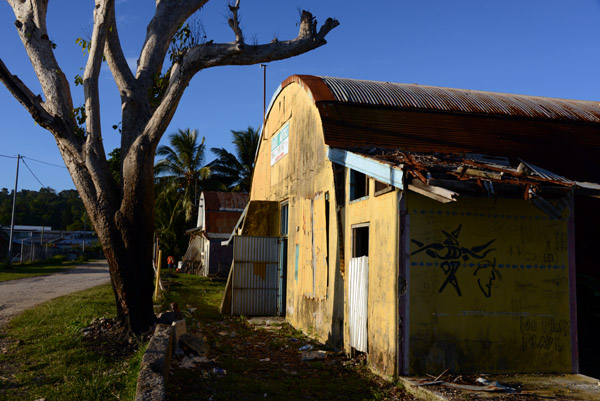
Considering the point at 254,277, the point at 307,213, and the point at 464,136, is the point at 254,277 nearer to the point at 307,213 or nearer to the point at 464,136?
the point at 307,213

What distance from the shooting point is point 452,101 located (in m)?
10.1

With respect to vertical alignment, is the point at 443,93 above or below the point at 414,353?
above

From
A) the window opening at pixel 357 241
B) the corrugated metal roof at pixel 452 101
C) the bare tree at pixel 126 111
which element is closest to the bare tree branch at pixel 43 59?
the bare tree at pixel 126 111

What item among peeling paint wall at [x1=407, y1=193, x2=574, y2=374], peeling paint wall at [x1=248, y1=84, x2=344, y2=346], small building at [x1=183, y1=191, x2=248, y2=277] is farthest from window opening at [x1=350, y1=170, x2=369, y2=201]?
small building at [x1=183, y1=191, x2=248, y2=277]

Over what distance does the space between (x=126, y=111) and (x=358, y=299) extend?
491 centimetres

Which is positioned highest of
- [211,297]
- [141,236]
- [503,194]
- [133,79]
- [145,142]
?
[133,79]

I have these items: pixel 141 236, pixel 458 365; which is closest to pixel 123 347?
pixel 141 236

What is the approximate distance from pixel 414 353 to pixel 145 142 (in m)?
5.26

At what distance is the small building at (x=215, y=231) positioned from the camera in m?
26.6

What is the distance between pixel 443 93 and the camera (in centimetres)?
1067

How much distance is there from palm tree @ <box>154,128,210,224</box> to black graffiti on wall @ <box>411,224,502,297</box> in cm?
3110

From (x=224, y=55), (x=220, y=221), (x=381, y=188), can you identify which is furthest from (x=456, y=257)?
(x=220, y=221)

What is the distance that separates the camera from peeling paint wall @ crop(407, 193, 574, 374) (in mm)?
6496

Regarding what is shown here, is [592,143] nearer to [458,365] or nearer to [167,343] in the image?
[458,365]
